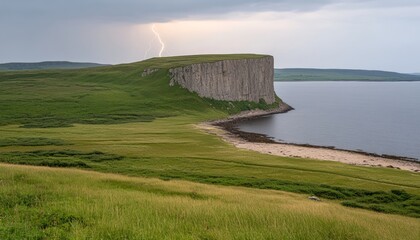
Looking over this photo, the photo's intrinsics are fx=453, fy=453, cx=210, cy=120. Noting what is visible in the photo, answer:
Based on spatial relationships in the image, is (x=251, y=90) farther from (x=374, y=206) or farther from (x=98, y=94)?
(x=374, y=206)

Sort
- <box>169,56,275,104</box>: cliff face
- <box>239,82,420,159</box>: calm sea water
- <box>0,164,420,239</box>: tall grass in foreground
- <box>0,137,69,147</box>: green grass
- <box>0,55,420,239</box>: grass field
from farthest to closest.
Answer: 1. <box>169,56,275,104</box>: cliff face
2. <box>239,82,420,159</box>: calm sea water
3. <box>0,137,69,147</box>: green grass
4. <box>0,55,420,239</box>: grass field
5. <box>0,164,420,239</box>: tall grass in foreground

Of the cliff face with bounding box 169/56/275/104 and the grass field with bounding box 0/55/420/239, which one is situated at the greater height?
the cliff face with bounding box 169/56/275/104

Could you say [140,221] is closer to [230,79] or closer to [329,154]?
[329,154]

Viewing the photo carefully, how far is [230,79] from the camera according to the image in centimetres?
16612

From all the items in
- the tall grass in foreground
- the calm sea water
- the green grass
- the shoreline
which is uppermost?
the tall grass in foreground

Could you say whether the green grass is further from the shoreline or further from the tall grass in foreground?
the tall grass in foreground

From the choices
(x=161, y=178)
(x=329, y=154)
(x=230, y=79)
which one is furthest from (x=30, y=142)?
(x=230, y=79)

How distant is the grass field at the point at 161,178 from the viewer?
14812 mm

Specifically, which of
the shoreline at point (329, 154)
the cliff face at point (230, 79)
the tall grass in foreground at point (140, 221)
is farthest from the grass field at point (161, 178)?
the cliff face at point (230, 79)

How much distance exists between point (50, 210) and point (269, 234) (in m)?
7.86

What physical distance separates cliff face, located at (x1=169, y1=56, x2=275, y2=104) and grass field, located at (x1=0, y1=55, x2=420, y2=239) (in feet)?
71.1

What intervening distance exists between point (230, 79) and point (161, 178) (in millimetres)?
Answer: 129951

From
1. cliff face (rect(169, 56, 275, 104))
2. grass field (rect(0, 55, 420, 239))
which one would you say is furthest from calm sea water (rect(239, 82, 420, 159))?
cliff face (rect(169, 56, 275, 104))

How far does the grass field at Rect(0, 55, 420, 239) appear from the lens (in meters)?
14.8
